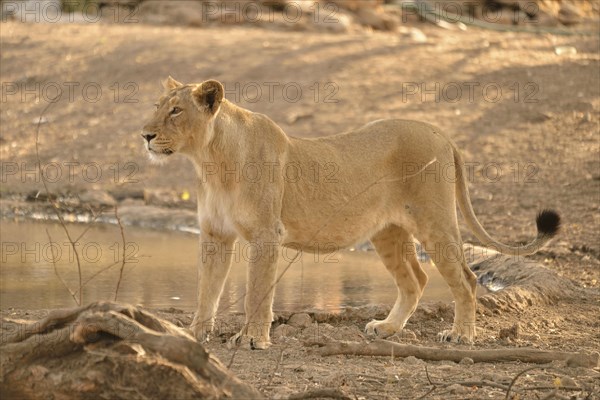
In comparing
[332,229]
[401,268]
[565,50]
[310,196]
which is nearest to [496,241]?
[401,268]

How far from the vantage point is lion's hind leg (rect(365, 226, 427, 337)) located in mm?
7762

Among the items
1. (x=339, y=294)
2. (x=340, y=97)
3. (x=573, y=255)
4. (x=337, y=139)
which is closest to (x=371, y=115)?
(x=340, y=97)

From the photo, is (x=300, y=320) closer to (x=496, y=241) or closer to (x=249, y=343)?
(x=249, y=343)

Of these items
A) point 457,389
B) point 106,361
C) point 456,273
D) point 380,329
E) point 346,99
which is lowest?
point 346,99

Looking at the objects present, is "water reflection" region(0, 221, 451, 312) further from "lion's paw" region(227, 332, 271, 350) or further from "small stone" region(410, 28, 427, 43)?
"small stone" region(410, 28, 427, 43)

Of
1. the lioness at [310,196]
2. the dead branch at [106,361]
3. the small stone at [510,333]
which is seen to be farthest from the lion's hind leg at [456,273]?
the dead branch at [106,361]

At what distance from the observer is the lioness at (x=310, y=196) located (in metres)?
6.84

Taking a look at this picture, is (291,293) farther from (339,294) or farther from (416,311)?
(416,311)

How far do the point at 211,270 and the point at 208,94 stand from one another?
43.7 inches

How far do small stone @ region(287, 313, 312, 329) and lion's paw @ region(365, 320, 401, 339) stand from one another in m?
0.41

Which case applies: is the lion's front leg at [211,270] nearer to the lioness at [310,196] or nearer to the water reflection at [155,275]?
the lioness at [310,196]

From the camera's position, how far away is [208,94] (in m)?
6.90

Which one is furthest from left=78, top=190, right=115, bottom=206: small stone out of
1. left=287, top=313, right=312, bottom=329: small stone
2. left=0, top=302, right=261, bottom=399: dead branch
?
left=0, top=302, right=261, bottom=399: dead branch

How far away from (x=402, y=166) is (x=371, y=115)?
8.85 m
